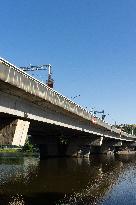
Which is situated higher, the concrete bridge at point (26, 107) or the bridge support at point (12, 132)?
the concrete bridge at point (26, 107)

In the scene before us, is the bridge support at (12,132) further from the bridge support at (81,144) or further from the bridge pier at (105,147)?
the bridge pier at (105,147)

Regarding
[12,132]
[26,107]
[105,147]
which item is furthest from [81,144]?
[12,132]

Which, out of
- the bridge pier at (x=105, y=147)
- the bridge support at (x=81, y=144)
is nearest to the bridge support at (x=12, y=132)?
the bridge support at (x=81, y=144)

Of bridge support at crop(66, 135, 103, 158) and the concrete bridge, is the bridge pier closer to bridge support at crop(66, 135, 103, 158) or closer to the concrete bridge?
bridge support at crop(66, 135, 103, 158)

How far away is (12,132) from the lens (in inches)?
1265

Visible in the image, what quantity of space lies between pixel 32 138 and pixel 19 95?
48.6 metres

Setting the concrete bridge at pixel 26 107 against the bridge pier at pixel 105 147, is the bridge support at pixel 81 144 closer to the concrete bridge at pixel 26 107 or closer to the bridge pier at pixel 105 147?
the concrete bridge at pixel 26 107

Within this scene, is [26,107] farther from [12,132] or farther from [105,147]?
[105,147]

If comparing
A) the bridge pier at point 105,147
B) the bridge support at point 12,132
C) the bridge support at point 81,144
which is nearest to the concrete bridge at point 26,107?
the bridge support at point 12,132

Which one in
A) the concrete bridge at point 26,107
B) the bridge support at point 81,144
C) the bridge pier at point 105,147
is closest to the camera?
the concrete bridge at point 26,107

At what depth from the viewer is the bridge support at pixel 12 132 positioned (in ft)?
105

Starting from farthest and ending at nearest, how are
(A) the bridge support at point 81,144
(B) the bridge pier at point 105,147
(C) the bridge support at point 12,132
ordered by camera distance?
1. (B) the bridge pier at point 105,147
2. (A) the bridge support at point 81,144
3. (C) the bridge support at point 12,132

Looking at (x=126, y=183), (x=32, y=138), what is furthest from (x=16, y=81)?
(x=32, y=138)

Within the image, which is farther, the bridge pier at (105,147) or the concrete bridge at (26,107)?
the bridge pier at (105,147)
